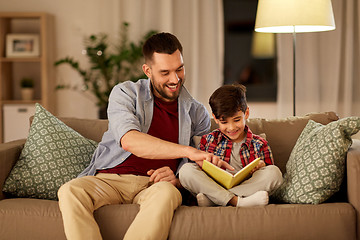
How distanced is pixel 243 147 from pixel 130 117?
0.54 metres

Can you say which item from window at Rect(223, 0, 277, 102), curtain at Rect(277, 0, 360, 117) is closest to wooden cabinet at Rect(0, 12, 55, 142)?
window at Rect(223, 0, 277, 102)

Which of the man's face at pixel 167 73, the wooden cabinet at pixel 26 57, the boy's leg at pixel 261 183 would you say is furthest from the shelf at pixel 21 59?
the boy's leg at pixel 261 183

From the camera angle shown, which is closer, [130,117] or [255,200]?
[255,200]

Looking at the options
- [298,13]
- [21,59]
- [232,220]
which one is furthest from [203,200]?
[21,59]

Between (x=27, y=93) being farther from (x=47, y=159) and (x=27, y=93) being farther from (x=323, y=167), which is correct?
(x=323, y=167)

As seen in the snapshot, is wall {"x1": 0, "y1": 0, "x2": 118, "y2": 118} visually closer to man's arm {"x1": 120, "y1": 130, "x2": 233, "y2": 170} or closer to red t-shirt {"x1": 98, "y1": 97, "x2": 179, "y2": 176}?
red t-shirt {"x1": 98, "y1": 97, "x2": 179, "y2": 176}

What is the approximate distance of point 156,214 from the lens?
1.94m

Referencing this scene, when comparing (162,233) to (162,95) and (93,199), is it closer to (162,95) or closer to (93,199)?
(93,199)

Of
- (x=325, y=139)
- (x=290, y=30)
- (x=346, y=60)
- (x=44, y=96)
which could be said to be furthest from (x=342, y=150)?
(x=44, y=96)

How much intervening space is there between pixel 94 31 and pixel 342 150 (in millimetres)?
3638

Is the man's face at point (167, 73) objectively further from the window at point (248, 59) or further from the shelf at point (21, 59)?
the window at point (248, 59)

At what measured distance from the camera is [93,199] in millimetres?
2098

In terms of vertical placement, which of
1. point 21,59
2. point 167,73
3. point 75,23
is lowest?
point 167,73

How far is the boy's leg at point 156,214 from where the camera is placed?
1.89 m
